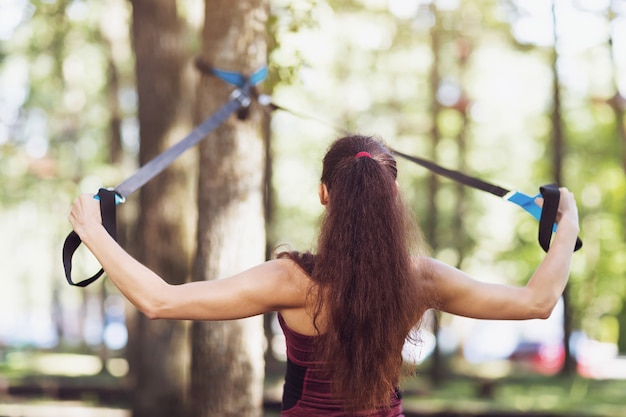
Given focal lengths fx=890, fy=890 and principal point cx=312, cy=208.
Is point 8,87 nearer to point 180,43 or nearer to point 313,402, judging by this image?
point 180,43

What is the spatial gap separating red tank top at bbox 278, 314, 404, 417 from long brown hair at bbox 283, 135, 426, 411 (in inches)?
1.6

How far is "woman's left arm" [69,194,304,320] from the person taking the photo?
9.18 ft

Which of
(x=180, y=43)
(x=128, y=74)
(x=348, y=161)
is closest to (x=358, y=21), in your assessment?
(x=128, y=74)

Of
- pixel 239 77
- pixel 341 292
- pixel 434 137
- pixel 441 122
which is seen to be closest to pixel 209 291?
pixel 341 292

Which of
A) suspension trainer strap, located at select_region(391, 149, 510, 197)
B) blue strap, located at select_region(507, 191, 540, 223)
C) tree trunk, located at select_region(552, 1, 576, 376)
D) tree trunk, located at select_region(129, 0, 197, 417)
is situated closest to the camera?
blue strap, located at select_region(507, 191, 540, 223)

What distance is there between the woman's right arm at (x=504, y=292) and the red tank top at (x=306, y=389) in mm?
382

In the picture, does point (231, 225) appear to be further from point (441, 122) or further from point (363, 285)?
point (441, 122)

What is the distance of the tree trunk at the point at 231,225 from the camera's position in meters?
5.32

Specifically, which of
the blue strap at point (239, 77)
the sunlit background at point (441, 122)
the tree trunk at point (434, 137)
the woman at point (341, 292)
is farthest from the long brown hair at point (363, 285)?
the tree trunk at point (434, 137)

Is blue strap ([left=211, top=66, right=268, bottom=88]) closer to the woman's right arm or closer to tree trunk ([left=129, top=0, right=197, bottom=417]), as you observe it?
the woman's right arm

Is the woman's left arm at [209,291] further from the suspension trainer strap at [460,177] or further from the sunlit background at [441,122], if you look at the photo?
the sunlit background at [441,122]

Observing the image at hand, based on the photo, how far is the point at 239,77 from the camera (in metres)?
5.25

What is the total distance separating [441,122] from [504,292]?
21.8 m

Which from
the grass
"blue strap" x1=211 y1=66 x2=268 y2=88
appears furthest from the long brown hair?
the grass
